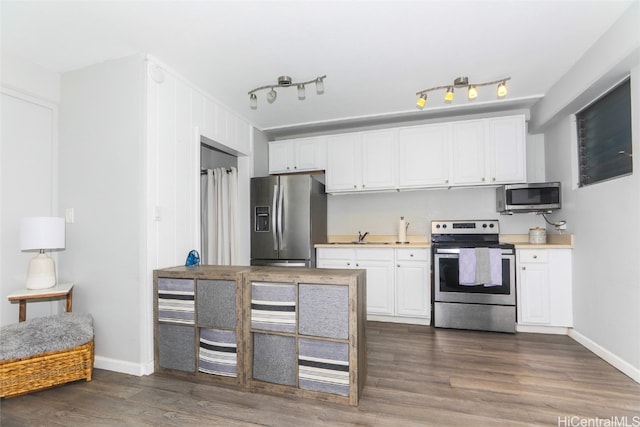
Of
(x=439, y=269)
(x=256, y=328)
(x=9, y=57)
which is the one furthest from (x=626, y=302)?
(x=9, y=57)

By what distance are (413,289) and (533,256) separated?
132cm

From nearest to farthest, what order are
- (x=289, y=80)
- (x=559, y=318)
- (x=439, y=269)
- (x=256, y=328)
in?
(x=256, y=328) → (x=289, y=80) → (x=559, y=318) → (x=439, y=269)

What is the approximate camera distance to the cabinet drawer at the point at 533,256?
3297 mm

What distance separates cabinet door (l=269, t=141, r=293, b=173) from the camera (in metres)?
4.36

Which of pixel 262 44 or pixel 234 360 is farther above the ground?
pixel 262 44

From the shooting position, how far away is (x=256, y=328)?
2203 millimetres

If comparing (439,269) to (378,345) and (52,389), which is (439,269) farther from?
(52,389)

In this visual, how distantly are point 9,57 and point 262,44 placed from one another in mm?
2052

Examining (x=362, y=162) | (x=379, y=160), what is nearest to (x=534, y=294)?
(x=379, y=160)

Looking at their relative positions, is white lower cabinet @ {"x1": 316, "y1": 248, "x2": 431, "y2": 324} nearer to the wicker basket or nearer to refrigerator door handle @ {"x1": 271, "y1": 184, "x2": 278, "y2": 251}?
refrigerator door handle @ {"x1": 271, "y1": 184, "x2": 278, "y2": 251}

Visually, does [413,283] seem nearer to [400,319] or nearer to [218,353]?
[400,319]

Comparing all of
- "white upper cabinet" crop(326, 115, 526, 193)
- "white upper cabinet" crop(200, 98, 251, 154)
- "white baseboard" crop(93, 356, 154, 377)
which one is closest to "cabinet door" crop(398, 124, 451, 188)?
"white upper cabinet" crop(326, 115, 526, 193)

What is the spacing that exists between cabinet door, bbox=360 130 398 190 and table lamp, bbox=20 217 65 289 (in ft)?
10.4

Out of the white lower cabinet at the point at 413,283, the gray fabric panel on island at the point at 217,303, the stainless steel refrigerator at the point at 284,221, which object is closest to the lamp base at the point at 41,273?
the gray fabric panel on island at the point at 217,303
